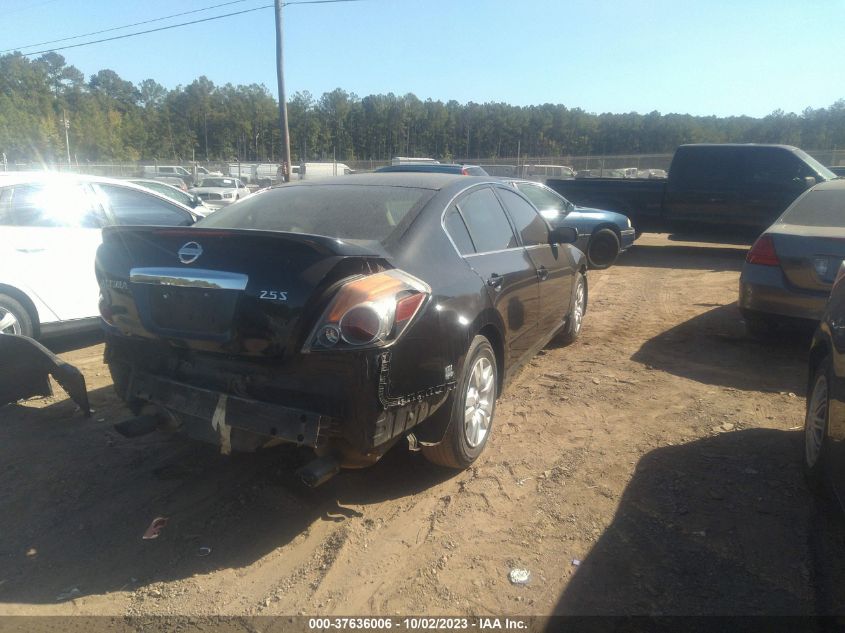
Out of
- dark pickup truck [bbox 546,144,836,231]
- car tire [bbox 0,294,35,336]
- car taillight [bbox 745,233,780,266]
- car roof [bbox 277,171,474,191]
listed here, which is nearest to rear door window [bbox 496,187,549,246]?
car roof [bbox 277,171,474,191]

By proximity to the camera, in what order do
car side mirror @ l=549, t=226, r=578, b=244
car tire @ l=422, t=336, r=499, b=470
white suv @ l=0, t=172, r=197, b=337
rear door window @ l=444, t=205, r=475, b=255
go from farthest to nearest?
white suv @ l=0, t=172, r=197, b=337 → car side mirror @ l=549, t=226, r=578, b=244 → rear door window @ l=444, t=205, r=475, b=255 → car tire @ l=422, t=336, r=499, b=470

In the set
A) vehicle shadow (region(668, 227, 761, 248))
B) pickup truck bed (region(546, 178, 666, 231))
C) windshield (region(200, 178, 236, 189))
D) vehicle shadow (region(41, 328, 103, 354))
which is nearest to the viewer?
vehicle shadow (region(41, 328, 103, 354))

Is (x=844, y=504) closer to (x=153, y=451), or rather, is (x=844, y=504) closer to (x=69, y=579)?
(x=69, y=579)

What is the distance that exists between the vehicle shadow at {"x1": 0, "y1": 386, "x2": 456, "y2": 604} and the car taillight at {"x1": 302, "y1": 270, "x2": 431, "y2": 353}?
1.02 m

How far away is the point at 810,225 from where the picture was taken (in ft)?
18.5

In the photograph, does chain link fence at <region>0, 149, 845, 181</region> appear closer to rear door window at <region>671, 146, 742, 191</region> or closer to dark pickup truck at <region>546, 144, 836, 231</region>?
dark pickup truck at <region>546, 144, 836, 231</region>

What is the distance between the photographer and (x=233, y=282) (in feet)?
9.23

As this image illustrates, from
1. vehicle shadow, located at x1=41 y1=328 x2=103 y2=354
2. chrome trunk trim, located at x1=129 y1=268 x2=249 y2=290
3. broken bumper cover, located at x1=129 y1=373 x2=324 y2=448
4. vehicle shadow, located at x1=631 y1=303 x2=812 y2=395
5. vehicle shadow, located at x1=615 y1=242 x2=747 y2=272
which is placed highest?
chrome trunk trim, located at x1=129 y1=268 x2=249 y2=290

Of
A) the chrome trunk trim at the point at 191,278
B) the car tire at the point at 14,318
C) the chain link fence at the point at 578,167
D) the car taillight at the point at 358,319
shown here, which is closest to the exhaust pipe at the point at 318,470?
the car taillight at the point at 358,319

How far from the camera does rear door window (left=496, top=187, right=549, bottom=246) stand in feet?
15.3

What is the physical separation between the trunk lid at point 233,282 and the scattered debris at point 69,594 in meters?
1.12

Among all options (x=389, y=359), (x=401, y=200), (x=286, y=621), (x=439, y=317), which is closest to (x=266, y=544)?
(x=286, y=621)

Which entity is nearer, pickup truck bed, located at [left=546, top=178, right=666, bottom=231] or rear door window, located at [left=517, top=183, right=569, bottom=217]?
rear door window, located at [left=517, top=183, right=569, bottom=217]

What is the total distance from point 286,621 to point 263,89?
10567cm
